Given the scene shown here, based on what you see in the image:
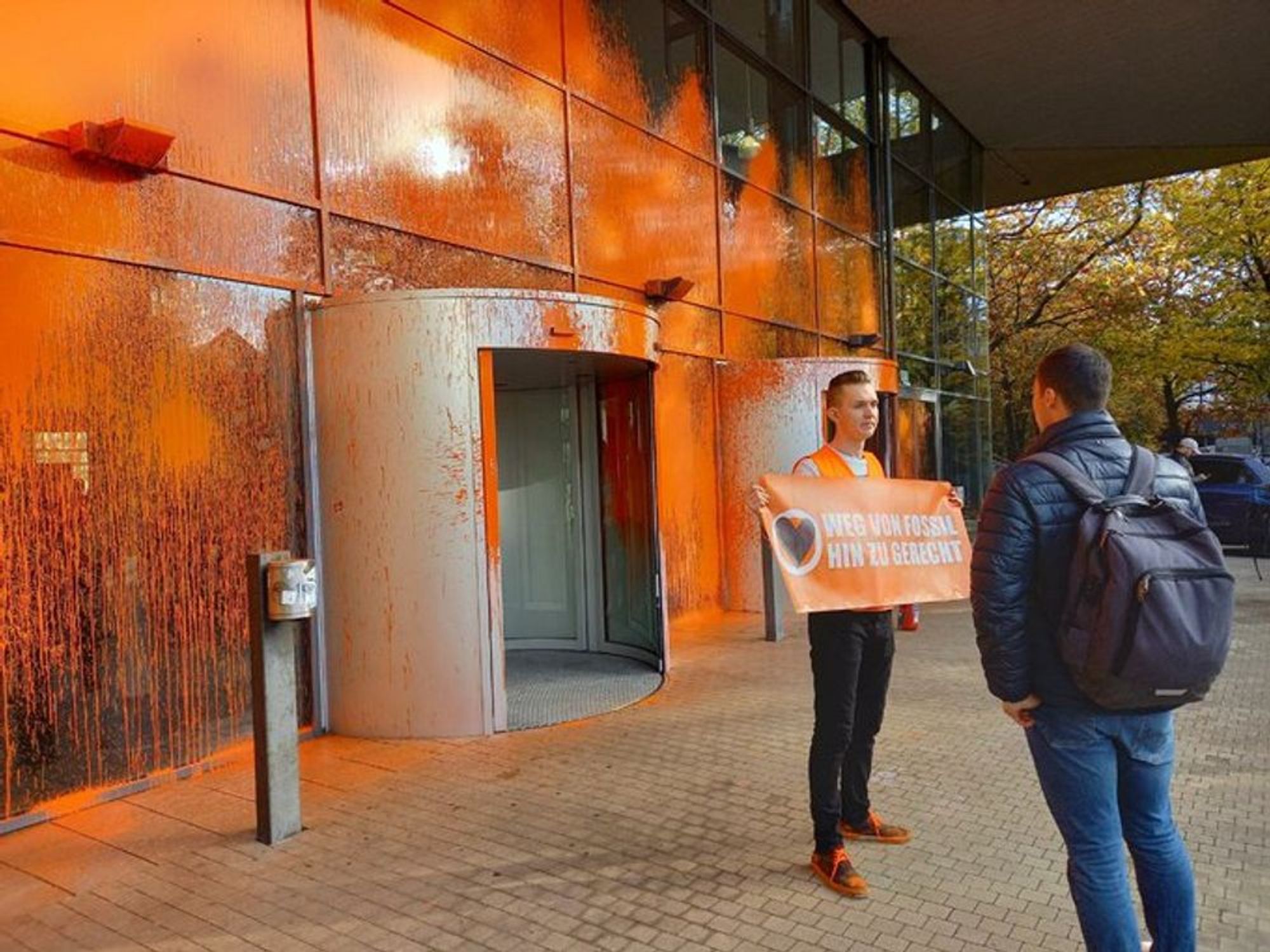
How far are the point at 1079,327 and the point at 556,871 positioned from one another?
27286 mm

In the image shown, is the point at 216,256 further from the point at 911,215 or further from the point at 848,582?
the point at 911,215

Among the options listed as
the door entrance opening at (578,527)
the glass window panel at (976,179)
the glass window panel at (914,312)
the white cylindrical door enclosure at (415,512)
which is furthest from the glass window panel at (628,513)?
the glass window panel at (976,179)

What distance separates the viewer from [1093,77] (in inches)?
618

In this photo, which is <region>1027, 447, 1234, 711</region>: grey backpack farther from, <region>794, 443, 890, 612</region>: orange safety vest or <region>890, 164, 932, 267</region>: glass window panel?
<region>890, 164, 932, 267</region>: glass window panel

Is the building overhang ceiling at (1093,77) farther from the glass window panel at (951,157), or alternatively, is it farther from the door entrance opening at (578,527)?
the door entrance opening at (578,527)

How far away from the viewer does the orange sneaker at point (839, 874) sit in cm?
348

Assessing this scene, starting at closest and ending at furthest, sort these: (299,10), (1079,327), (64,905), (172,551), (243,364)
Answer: (64,905), (172,551), (243,364), (299,10), (1079,327)

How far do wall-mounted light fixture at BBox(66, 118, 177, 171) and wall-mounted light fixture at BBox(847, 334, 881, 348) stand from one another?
9562 mm

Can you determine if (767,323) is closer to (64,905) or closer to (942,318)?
(942,318)

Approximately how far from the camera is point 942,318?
16.0 meters

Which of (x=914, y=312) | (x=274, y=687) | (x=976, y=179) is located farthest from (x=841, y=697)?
(x=976, y=179)

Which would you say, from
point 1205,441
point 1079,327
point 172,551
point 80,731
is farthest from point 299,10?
point 1205,441

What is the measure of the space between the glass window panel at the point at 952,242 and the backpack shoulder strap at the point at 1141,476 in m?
14.0

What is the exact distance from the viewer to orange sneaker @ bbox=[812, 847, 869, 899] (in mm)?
3484
